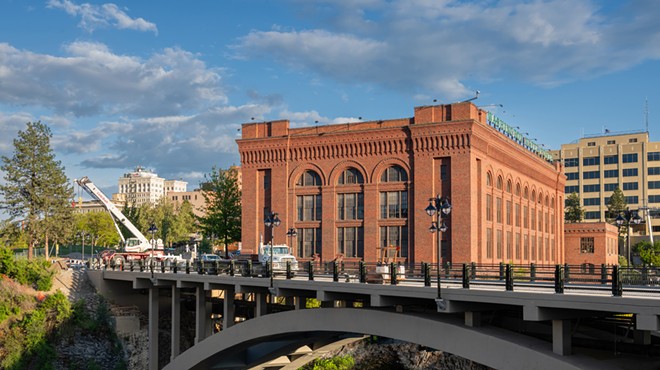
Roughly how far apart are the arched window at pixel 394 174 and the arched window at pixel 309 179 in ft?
19.6

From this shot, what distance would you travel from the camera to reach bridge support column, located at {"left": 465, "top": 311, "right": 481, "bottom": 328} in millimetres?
23375

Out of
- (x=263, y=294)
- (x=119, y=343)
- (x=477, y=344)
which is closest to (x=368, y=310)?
(x=477, y=344)

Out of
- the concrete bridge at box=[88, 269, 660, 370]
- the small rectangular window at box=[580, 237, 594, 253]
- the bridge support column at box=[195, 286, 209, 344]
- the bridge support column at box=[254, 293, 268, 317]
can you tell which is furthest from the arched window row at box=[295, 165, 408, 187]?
the small rectangular window at box=[580, 237, 594, 253]

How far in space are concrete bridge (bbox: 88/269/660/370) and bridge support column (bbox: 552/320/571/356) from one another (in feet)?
0.09

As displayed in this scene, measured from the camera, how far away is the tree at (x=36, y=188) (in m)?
64.8

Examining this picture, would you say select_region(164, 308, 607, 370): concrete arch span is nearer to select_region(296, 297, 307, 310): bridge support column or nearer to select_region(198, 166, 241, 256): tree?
select_region(296, 297, 307, 310): bridge support column

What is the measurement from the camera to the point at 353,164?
59.7m

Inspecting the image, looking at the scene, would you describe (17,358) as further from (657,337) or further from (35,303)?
(657,337)

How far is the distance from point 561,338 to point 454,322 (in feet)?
16.0

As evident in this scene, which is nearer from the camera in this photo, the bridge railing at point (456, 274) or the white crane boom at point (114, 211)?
the bridge railing at point (456, 274)

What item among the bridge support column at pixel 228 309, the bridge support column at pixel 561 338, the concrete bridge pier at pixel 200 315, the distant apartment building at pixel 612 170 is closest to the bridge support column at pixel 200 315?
the concrete bridge pier at pixel 200 315

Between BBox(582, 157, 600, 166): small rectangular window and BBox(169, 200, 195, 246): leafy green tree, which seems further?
BBox(582, 157, 600, 166): small rectangular window

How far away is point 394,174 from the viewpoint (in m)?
58.3

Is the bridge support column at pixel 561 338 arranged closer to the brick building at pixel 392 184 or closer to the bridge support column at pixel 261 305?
the bridge support column at pixel 261 305
